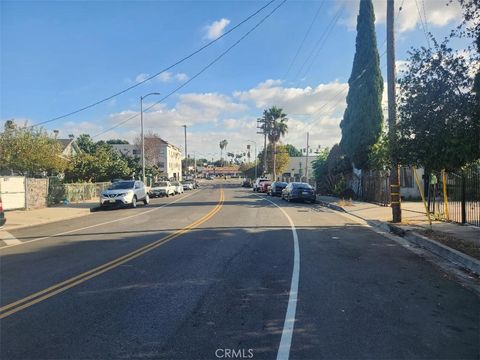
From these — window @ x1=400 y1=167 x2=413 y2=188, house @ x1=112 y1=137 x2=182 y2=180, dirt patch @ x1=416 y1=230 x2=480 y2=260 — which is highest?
house @ x1=112 y1=137 x2=182 y2=180

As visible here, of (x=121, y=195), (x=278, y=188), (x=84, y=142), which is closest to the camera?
(x=121, y=195)

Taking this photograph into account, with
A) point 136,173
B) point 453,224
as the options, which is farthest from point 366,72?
point 136,173

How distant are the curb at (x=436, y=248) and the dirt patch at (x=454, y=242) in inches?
7.8

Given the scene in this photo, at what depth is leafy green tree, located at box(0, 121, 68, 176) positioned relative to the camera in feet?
102

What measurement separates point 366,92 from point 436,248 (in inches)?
858

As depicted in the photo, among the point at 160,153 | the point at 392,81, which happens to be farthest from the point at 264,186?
the point at 160,153

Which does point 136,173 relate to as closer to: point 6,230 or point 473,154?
point 6,230

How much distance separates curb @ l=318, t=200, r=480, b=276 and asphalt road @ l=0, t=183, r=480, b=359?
70 cm

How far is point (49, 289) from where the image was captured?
6.96 m

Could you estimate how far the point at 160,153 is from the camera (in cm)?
10131

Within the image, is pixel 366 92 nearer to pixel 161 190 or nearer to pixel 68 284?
pixel 161 190

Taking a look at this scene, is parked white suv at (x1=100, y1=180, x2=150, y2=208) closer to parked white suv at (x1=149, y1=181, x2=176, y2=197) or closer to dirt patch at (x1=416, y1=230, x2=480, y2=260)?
parked white suv at (x1=149, y1=181, x2=176, y2=197)

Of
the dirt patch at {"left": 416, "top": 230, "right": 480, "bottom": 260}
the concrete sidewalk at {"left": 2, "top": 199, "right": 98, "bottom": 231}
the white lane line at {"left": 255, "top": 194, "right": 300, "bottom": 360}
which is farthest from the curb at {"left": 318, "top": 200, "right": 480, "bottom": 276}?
the concrete sidewalk at {"left": 2, "top": 199, "right": 98, "bottom": 231}

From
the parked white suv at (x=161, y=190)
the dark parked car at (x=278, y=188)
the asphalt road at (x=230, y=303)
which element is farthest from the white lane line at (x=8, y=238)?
the parked white suv at (x=161, y=190)
